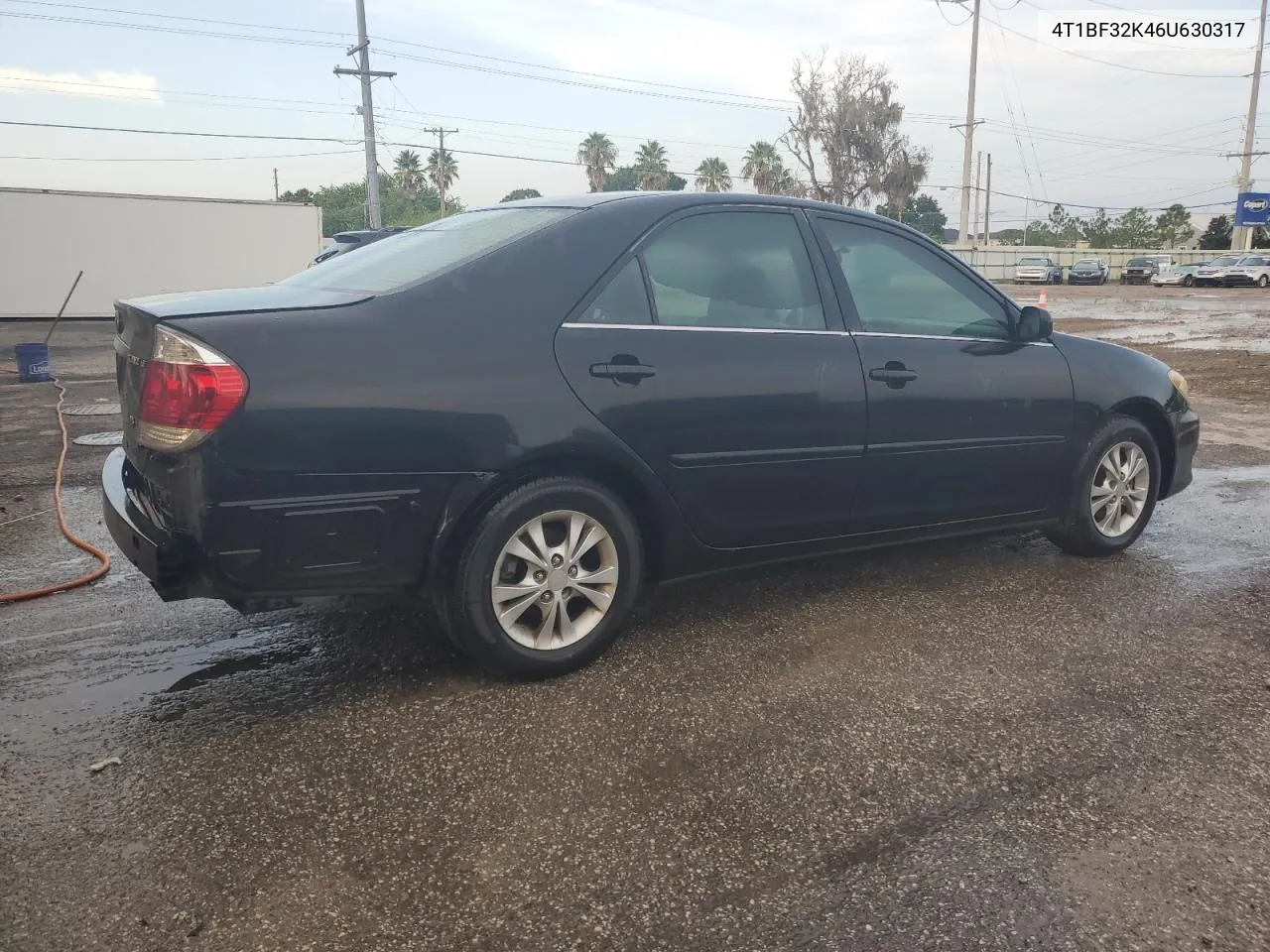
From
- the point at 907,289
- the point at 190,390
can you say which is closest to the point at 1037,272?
the point at 907,289

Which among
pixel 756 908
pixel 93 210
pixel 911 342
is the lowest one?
pixel 756 908

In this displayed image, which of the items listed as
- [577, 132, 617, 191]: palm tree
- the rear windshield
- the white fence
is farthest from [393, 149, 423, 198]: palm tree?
the rear windshield

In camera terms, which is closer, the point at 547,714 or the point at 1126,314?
the point at 547,714

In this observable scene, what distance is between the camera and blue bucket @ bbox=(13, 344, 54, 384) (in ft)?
39.9

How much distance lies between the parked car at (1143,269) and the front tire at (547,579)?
5007cm

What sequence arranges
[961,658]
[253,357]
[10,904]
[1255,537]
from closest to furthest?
1. [10,904]
2. [253,357]
3. [961,658]
4. [1255,537]

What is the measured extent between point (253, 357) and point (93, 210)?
26.7 m

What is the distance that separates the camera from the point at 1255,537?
203 inches

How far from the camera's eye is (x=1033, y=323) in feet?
14.2

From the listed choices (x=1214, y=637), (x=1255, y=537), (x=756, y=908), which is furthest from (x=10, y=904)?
(x=1255, y=537)

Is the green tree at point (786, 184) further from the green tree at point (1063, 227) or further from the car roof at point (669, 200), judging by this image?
the car roof at point (669, 200)

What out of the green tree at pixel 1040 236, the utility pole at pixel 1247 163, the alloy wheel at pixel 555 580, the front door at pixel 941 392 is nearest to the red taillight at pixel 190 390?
the alloy wheel at pixel 555 580

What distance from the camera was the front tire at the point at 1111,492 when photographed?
4617 millimetres

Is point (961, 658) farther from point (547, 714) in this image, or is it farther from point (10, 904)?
point (10, 904)
